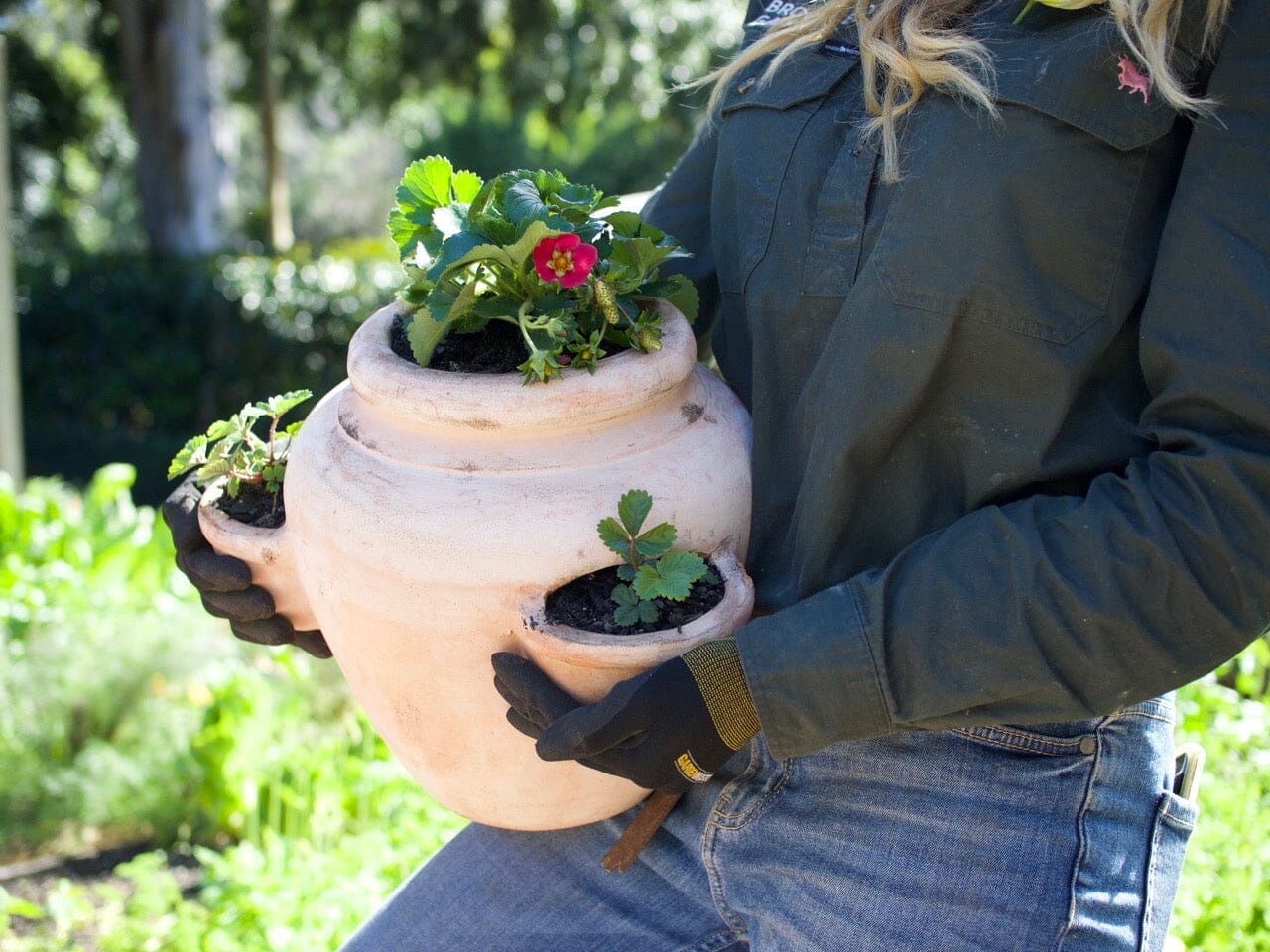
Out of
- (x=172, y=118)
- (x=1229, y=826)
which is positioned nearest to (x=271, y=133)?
(x=172, y=118)

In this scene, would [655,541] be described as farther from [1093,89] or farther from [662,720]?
[1093,89]

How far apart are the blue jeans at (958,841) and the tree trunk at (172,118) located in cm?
822

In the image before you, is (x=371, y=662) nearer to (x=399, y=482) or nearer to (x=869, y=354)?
(x=399, y=482)

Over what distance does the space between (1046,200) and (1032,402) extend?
188mm

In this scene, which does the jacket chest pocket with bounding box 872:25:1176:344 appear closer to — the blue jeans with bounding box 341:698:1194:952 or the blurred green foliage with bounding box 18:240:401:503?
the blue jeans with bounding box 341:698:1194:952

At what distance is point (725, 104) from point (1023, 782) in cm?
85

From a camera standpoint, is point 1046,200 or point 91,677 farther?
point 91,677

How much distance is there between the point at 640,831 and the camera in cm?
139

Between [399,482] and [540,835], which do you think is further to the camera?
[540,835]

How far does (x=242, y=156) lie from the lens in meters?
23.2

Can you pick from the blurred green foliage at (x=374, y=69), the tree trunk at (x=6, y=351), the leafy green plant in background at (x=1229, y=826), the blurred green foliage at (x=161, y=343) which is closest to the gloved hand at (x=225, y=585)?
the leafy green plant in background at (x=1229, y=826)

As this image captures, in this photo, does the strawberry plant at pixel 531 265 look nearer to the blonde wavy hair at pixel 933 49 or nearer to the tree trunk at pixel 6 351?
the blonde wavy hair at pixel 933 49

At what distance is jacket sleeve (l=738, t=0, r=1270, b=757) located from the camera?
3.40ft

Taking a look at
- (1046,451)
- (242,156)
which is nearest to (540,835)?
(1046,451)
